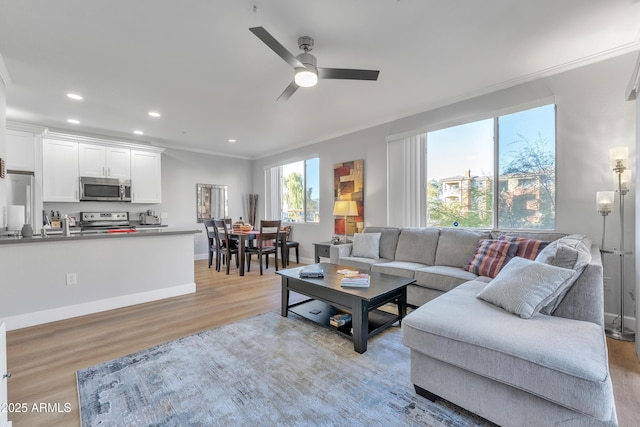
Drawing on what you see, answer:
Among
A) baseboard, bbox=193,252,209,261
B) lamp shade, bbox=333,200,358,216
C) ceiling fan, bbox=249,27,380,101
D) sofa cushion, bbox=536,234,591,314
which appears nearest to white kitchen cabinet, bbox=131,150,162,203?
baseboard, bbox=193,252,209,261

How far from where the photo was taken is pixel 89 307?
3.06 m

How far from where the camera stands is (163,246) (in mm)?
3580

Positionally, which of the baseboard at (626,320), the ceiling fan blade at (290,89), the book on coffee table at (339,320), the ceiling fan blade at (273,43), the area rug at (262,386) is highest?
the ceiling fan blade at (273,43)

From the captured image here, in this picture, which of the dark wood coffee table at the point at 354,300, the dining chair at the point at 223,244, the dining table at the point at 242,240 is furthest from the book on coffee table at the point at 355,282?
the dining chair at the point at 223,244

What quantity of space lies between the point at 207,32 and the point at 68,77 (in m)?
1.94

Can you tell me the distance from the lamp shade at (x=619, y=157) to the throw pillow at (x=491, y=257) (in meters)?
1.02

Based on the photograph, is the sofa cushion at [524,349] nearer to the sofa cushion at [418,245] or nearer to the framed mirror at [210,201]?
the sofa cushion at [418,245]

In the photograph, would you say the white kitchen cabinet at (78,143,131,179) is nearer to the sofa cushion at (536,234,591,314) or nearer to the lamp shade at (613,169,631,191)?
the sofa cushion at (536,234,591,314)

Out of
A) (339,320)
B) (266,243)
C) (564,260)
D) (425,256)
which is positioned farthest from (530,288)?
(266,243)

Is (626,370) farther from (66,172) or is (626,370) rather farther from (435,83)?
(66,172)

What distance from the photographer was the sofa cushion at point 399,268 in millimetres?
3131

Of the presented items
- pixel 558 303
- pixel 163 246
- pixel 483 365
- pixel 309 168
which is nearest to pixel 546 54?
pixel 558 303

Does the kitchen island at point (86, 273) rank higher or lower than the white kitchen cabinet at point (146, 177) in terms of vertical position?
lower

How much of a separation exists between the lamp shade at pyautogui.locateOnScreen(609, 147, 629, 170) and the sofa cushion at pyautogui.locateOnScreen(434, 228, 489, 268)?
3.95 feet
